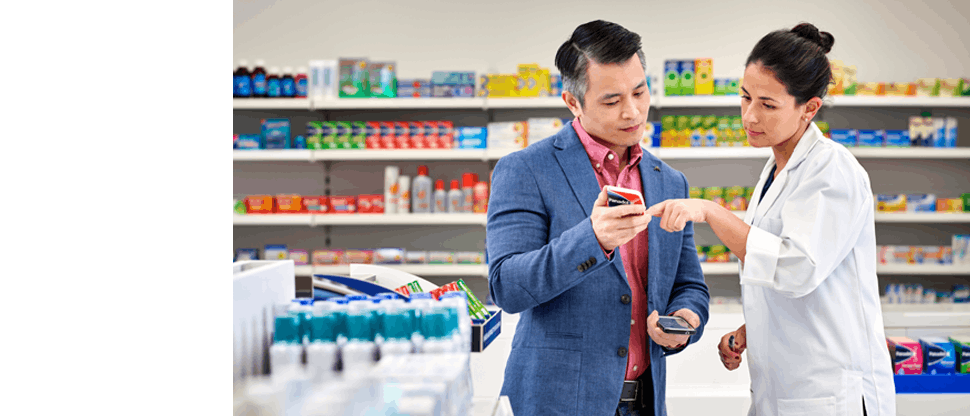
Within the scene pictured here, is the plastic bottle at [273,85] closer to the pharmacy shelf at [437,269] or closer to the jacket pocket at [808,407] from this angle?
the pharmacy shelf at [437,269]

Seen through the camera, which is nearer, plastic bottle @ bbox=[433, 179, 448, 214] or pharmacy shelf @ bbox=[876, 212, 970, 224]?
pharmacy shelf @ bbox=[876, 212, 970, 224]

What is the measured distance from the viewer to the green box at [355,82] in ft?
13.4

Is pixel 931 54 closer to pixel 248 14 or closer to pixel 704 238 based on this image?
pixel 704 238

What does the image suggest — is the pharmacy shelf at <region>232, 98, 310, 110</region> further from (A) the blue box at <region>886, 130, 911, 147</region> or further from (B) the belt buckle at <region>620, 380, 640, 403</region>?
(A) the blue box at <region>886, 130, 911, 147</region>

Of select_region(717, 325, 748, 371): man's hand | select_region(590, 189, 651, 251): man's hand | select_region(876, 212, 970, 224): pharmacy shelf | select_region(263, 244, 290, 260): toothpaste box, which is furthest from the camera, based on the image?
select_region(263, 244, 290, 260): toothpaste box

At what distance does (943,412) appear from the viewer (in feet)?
7.53

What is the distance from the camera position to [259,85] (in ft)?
13.6

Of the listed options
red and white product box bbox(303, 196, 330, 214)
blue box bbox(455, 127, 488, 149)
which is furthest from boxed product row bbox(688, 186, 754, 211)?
red and white product box bbox(303, 196, 330, 214)

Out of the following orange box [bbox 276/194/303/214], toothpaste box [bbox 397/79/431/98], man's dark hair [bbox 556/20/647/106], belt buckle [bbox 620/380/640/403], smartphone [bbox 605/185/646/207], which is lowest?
belt buckle [bbox 620/380/640/403]

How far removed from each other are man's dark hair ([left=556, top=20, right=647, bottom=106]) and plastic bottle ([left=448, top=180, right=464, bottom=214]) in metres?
2.80

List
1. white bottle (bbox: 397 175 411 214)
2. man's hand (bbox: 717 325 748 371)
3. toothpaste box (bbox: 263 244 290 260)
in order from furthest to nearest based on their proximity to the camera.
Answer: toothpaste box (bbox: 263 244 290 260) < white bottle (bbox: 397 175 411 214) < man's hand (bbox: 717 325 748 371)

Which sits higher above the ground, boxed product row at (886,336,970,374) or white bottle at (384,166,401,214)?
white bottle at (384,166,401,214)

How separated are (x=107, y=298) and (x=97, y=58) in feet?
0.75

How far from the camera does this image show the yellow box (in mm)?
3943
